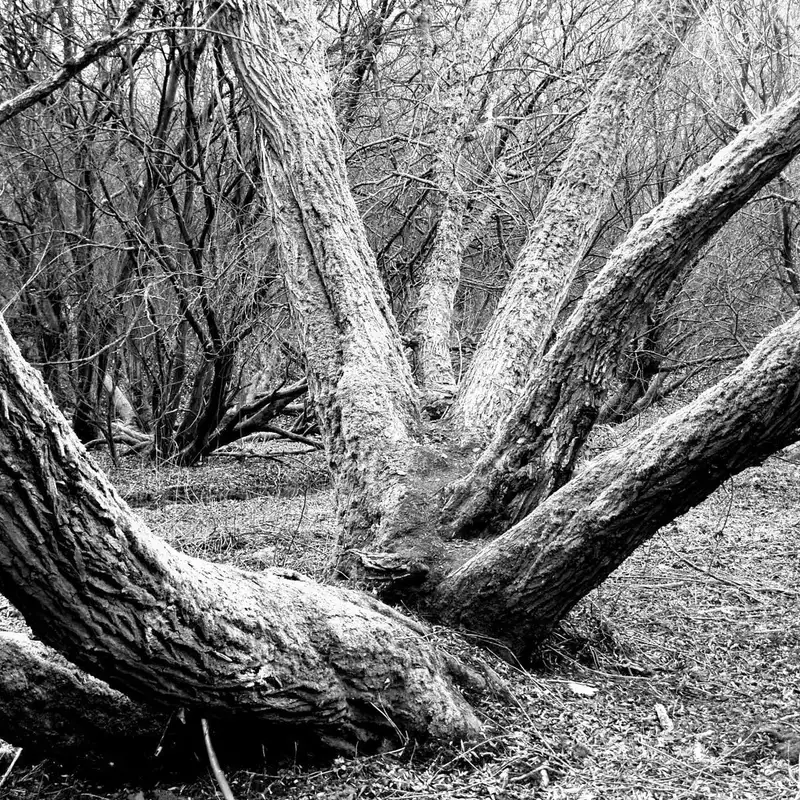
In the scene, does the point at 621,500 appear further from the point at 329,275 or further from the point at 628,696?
the point at 329,275

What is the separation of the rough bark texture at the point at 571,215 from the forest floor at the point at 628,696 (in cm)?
112

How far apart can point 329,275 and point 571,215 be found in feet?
4.04

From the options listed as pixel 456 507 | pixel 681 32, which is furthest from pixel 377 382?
pixel 681 32

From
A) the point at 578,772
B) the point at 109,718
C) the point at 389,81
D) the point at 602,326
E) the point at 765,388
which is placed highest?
the point at 389,81

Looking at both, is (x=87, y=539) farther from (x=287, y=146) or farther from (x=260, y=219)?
(x=260, y=219)

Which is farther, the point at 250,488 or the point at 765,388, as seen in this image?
the point at 250,488

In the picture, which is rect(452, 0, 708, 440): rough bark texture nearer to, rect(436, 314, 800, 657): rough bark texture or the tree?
the tree

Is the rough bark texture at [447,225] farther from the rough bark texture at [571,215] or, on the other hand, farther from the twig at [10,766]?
the twig at [10,766]

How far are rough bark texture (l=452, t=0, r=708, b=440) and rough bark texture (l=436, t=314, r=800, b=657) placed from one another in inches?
41.5

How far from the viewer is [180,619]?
1996 mm

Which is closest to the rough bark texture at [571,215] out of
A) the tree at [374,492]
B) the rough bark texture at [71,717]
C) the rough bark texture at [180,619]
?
the tree at [374,492]

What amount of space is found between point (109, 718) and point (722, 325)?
774 centimetres

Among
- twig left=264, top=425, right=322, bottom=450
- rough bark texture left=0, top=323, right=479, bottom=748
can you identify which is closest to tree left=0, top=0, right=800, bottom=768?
rough bark texture left=0, top=323, right=479, bottom=748

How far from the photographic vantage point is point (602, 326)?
2.96m
